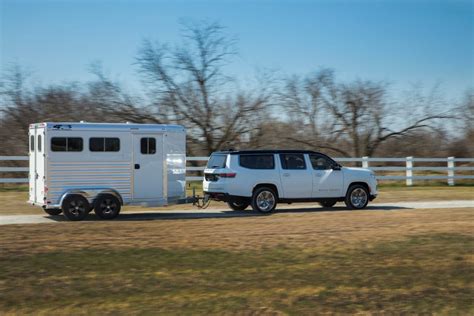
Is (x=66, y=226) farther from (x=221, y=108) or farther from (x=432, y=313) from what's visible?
(x=221, y=108)

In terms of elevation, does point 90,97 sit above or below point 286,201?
above

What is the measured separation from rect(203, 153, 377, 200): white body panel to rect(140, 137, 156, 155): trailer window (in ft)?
6.60

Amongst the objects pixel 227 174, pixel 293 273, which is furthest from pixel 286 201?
pixel 293 273

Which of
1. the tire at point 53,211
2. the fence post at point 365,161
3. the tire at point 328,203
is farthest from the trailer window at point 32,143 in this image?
the fence post at point 365,161

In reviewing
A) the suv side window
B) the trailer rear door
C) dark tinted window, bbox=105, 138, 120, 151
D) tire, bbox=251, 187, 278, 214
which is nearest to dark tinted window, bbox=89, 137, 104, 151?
dark tinted window, bbox=105, 138, 120, 151

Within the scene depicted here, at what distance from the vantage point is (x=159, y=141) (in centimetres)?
1692

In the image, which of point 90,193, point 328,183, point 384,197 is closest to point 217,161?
point 328,183

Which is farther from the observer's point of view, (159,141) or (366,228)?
(159,141)

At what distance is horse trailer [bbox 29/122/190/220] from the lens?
1572 centimetres

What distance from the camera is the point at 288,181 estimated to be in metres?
18.0

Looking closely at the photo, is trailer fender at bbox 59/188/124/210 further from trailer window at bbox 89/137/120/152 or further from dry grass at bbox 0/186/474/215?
dry grass at bbox 0/186/474/215

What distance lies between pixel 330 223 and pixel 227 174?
12.5 ft

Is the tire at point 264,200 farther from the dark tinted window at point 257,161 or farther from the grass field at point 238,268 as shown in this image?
the grass field at point 238,268

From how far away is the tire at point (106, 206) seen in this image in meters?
16.1
